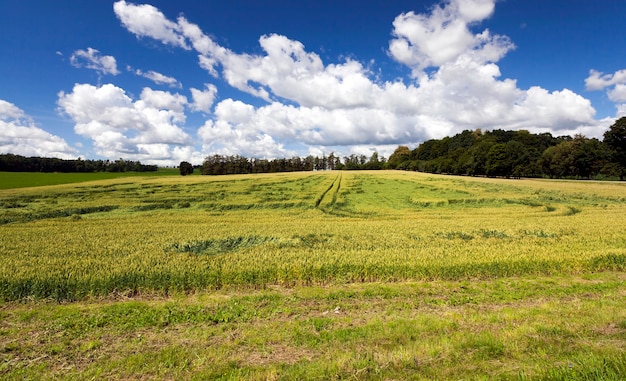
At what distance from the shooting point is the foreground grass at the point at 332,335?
250 inches

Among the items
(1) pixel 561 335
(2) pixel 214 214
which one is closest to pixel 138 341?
(1) pixel 561 335

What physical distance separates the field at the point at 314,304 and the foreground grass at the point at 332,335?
46mm

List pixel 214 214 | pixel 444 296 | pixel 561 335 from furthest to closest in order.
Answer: pixel 214 214, pixel 444 296, pixel 561 335

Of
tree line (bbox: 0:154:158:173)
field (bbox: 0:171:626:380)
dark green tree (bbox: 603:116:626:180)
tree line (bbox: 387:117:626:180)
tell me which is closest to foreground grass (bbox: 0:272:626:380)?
field (bbox: 0:171:626:380)

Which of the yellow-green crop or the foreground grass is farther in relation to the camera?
the yellow-green crop

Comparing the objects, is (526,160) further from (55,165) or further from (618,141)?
(55,165)

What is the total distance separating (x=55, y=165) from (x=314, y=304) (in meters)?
169

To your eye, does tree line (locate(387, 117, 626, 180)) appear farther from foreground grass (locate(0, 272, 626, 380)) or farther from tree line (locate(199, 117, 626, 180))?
foreground grass (locate(0, 272, 626, 380))

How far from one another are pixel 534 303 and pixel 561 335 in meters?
2.98

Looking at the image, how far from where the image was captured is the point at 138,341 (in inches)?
310

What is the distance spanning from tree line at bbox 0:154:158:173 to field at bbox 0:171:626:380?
150m

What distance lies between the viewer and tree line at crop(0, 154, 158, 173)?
12769 centimetres

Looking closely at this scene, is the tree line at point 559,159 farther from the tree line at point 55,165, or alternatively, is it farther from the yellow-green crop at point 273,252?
the tree line at point 55,165

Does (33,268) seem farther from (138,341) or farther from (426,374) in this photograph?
(426,374)
